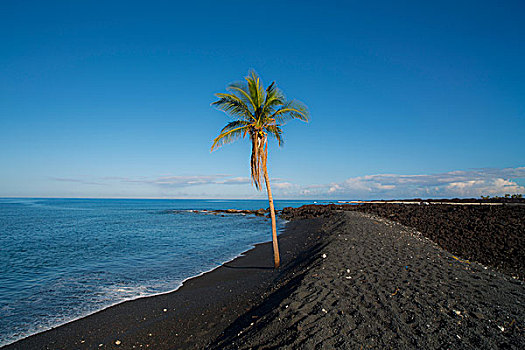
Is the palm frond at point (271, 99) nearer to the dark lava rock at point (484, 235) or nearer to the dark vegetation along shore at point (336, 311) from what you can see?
the dark vegetation along shore at point (336, 311)

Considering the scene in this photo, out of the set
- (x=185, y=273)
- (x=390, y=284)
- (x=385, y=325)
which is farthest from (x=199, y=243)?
(x=385, y=325)

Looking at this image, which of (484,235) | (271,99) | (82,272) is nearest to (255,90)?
(271,99)

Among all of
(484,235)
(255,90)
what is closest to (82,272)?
(255,90)

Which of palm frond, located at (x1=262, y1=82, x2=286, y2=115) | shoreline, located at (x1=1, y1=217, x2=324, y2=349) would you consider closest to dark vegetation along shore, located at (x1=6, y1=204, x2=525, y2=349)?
shoreline, located at (x1=1, y1=217, x2=324, y2=349)

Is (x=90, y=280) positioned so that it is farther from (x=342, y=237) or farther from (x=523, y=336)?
(x=523, y=336)

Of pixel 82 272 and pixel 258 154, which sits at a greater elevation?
pixel 258 154

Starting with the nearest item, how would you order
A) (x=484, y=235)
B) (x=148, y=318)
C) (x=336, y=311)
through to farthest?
(x=336, y=311)
(x=148, y=318)
(x=484, y=235)

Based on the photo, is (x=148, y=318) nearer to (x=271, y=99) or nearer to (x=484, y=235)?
(x=271, y=99)

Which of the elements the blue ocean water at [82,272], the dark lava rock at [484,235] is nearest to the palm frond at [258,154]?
the blue ocean water at [82,272]

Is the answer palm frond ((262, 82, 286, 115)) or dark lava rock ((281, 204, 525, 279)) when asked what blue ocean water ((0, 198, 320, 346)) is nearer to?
palm frond ((262, 82, 286, 115))

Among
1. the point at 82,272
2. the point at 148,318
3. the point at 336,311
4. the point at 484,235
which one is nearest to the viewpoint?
the point at 336,311

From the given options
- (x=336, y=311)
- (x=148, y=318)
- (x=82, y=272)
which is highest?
(x=336, y=311)

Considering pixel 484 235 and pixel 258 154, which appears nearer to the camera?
pixel 258 154

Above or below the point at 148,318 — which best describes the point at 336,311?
above
